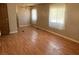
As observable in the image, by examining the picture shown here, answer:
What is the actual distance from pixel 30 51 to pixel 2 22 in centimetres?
64

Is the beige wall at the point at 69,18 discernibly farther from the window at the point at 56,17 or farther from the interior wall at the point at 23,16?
the interior wall at the point at 23,16

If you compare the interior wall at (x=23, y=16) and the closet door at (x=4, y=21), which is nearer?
the closet door at (x=4, y=21)

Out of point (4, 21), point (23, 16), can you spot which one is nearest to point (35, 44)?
point (23, 16)

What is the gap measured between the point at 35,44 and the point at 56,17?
559 mm

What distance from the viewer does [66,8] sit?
1.69m

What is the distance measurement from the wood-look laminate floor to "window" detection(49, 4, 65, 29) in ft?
0.62

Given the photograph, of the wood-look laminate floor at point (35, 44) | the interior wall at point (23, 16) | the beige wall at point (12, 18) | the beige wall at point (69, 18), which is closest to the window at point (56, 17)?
the beige wall at point (69, 18)

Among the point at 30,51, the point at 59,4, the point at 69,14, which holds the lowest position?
the point at 30,51

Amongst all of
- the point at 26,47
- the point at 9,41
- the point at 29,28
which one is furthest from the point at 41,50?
the point at 9,41

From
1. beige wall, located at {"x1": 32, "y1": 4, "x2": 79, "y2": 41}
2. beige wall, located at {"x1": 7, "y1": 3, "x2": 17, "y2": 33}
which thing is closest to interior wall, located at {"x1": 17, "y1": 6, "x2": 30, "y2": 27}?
beige wall, located at {"x1": 7, "y1": 3, "x2": 17, "y2": 33}

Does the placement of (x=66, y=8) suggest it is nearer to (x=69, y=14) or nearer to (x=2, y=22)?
(x=69, y=14)

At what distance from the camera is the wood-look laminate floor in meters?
1.73

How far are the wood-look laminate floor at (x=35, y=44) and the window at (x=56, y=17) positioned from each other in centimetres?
19

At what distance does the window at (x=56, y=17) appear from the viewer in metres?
1.76
